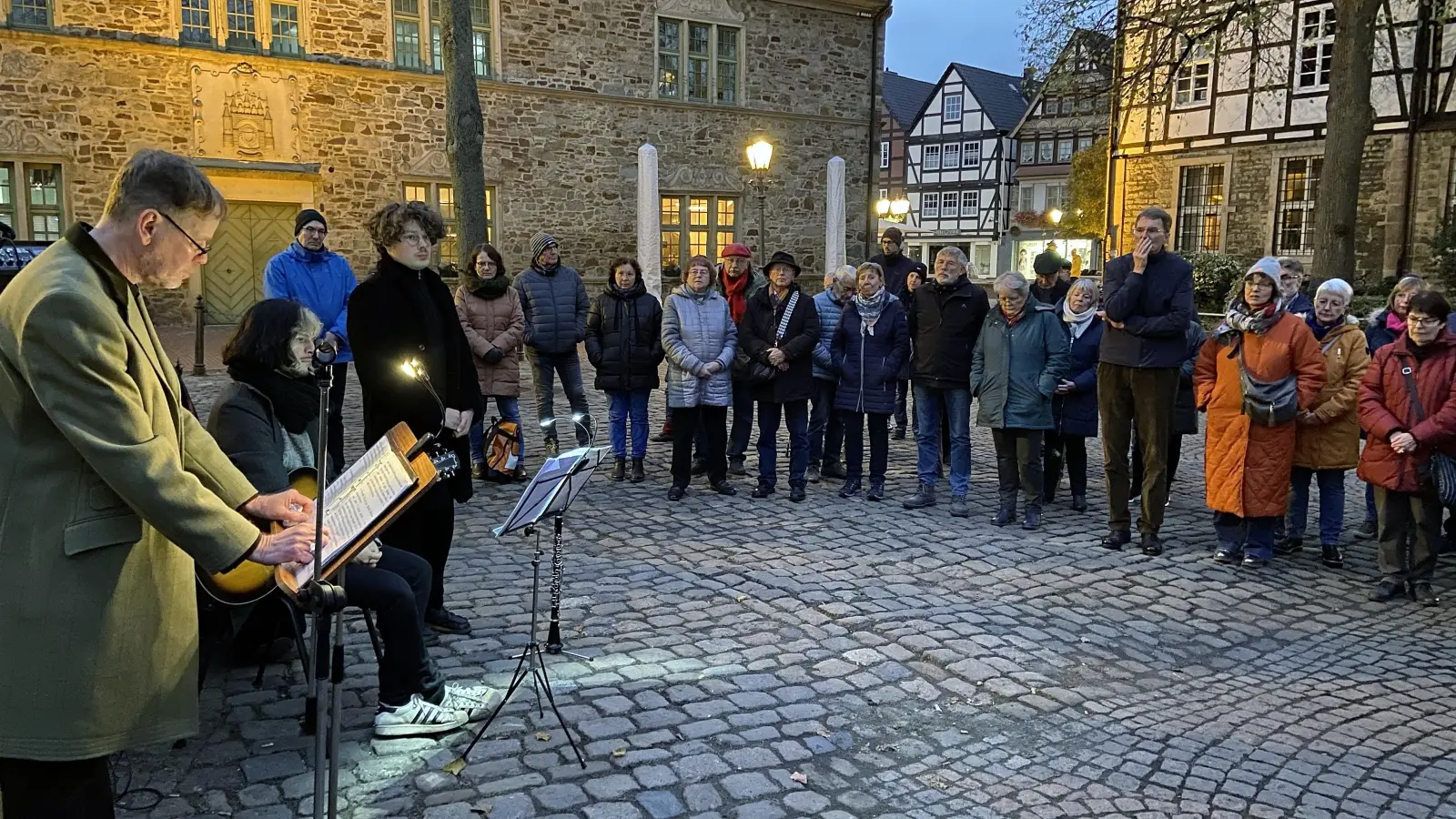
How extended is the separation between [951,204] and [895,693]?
53.4m

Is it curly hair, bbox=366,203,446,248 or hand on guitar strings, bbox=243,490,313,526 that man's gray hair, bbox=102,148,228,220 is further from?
curly hair, bbox=366,203,446,248

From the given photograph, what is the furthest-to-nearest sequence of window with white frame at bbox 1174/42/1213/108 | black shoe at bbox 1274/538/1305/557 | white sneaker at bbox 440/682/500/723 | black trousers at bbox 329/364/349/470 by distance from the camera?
window with white frame at bbox 1174/42/1213/108 < black shoe at bbox 1274/538/1305/557 < black trousers at bbox 329/364/349/470 < white sneaker at bbox 440/682/500/723

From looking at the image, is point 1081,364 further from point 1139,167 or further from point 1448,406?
point 1139,167

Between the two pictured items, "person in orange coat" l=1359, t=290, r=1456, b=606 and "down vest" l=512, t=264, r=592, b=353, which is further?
"down vest" l=512, t=264, r=592, b=353

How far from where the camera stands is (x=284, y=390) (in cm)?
400

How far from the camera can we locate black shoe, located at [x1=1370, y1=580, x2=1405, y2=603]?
607 cm

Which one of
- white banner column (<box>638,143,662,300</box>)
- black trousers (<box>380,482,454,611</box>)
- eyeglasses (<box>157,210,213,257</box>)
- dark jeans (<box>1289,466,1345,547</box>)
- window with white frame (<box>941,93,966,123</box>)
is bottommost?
dark jeans (<box>1289,466,1345,547</box>)

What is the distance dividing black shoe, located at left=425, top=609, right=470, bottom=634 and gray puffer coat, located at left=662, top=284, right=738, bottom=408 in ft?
10.9

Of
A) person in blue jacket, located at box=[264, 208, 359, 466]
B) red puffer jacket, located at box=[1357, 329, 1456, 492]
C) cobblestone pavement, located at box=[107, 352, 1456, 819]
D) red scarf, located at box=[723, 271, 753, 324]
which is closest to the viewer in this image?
cobblestone pavement, located at box=[107, 352, 1456, 819]

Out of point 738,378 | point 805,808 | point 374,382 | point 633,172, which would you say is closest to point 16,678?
point 805,808

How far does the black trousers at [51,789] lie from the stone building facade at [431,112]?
54.2 ft

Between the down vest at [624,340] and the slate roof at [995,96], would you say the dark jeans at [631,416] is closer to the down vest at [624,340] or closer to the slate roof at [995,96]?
the down vest at [624,340]

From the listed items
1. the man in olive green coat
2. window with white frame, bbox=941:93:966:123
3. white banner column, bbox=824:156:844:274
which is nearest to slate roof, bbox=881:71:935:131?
window with white frame, bbox=941:93:966:123

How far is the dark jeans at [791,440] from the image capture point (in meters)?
8.34
